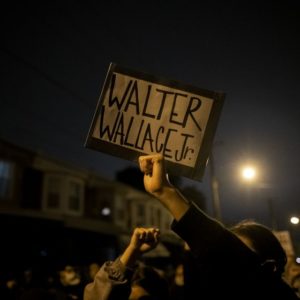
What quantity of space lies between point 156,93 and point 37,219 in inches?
756

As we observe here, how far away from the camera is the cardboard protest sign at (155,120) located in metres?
2.64

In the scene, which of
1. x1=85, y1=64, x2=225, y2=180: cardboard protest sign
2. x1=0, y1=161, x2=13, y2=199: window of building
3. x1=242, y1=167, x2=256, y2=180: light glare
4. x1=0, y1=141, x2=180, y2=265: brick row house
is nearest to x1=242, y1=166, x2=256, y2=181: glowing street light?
x1=242, y1=167, x2=256, y2=180: light glare

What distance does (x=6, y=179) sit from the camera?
2348 centimetres

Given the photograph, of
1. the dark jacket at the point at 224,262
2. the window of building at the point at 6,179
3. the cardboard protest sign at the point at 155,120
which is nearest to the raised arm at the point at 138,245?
the cardboard protest sign at the point at 155,120

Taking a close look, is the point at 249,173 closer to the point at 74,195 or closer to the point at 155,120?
the point at 74,195

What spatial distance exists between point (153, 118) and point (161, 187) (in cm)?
97

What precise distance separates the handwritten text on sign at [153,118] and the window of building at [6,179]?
21.9 metres

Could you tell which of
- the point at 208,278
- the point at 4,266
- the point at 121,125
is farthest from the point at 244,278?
the point at 4,266

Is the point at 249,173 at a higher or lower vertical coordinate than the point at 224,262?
higher

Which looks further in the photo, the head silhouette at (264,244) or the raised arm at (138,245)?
the raised arm at (138,245)

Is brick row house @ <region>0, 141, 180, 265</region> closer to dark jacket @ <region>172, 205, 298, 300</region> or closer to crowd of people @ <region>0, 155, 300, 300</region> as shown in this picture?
crowd of people @ <region>0, 155, 300, 300</region>

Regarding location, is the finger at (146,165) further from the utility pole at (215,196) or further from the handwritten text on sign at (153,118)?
the utility pole at (215,196)

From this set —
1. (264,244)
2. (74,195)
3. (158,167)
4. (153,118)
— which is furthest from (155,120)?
(74,195)

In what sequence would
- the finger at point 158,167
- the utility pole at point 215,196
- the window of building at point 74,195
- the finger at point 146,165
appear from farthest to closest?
the window of building at point 74,195 → the utility pole at point 215,196 → the finger at point 146,165 → the finger at point 158,167
